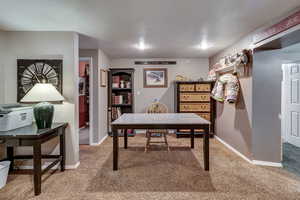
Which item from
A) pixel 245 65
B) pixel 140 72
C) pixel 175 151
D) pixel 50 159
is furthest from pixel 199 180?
pixel 140 72

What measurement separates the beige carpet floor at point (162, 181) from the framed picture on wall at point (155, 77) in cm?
230

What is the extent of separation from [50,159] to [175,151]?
2224mm

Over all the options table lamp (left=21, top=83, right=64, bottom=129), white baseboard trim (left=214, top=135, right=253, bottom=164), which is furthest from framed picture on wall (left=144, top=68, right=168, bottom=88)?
table lamp (left=21, top=83, right=64, bottom=129)

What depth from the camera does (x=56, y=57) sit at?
2533 mm

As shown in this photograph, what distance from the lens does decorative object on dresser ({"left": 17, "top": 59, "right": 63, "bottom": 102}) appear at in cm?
249

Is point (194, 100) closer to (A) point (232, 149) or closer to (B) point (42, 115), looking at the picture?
(A) point (232, 149)

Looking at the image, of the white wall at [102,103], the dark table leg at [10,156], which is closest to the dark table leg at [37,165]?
the dark table leg at [10,156]

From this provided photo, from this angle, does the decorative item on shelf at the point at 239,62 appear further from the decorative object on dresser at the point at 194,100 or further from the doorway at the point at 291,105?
the doorway at the point at 291,105

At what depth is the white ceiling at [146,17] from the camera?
180 cm

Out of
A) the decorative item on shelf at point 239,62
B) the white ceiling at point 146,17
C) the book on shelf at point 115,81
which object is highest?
the white ceiling at point 146,17

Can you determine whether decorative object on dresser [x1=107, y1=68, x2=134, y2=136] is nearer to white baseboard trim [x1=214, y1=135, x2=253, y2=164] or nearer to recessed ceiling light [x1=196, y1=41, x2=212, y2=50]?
recessed ceiling light [x1=196, y1=41, x2=212, y2=50]

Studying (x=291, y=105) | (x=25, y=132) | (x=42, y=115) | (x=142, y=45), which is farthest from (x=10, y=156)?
(x=291, y=105)

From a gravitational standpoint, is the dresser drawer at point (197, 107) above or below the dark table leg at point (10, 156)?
above

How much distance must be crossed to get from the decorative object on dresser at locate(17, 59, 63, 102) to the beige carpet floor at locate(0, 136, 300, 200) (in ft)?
4.32
